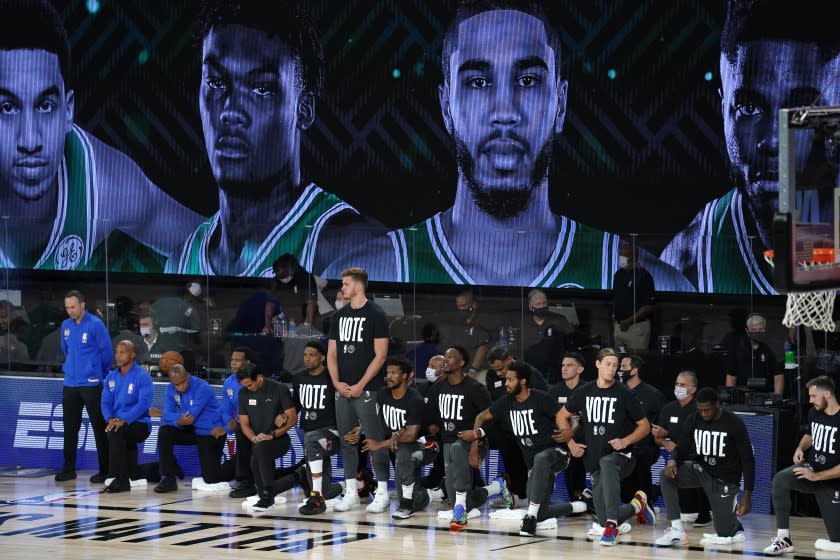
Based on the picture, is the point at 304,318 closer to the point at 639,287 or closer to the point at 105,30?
the point at 639,287

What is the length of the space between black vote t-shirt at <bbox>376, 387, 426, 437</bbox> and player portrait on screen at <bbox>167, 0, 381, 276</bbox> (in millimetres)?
5942

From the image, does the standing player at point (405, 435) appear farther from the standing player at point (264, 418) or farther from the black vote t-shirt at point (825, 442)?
the black vote t-shirt at point (825, 442)

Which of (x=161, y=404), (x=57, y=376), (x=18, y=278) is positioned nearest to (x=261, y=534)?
(x=161, y=404)

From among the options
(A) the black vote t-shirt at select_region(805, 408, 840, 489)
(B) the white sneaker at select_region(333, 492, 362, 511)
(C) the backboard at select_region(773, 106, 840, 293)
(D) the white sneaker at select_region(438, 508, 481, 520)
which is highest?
(C) the backboard at select_region(773, 106, 840, 293)

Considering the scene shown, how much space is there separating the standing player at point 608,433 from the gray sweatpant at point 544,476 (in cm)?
17

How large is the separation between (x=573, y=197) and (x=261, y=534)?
23.5 feet

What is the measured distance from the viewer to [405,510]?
1250 cm

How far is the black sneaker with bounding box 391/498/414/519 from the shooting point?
12453 millimetres

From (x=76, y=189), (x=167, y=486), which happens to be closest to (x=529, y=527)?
(x=167, y=486)

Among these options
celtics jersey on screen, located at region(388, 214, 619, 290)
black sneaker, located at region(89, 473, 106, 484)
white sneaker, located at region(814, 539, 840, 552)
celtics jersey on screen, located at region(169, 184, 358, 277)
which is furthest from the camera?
celtics jersey on screen, located at region(169, 184, 358, 277)

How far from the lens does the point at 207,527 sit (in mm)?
12164

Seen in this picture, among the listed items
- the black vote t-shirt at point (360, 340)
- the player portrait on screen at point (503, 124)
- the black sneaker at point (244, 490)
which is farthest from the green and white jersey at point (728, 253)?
the black sneaker at point (244, 490)

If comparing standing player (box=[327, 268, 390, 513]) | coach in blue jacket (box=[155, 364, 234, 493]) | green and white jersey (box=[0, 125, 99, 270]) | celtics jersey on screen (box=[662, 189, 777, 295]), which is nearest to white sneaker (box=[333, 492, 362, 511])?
standing player (box=[327, 268, 390, 513])

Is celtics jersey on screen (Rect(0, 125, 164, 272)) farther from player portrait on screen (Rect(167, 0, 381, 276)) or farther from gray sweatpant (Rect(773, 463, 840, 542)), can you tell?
gray sweatpant (Rect(773, 463, 840, 542))
